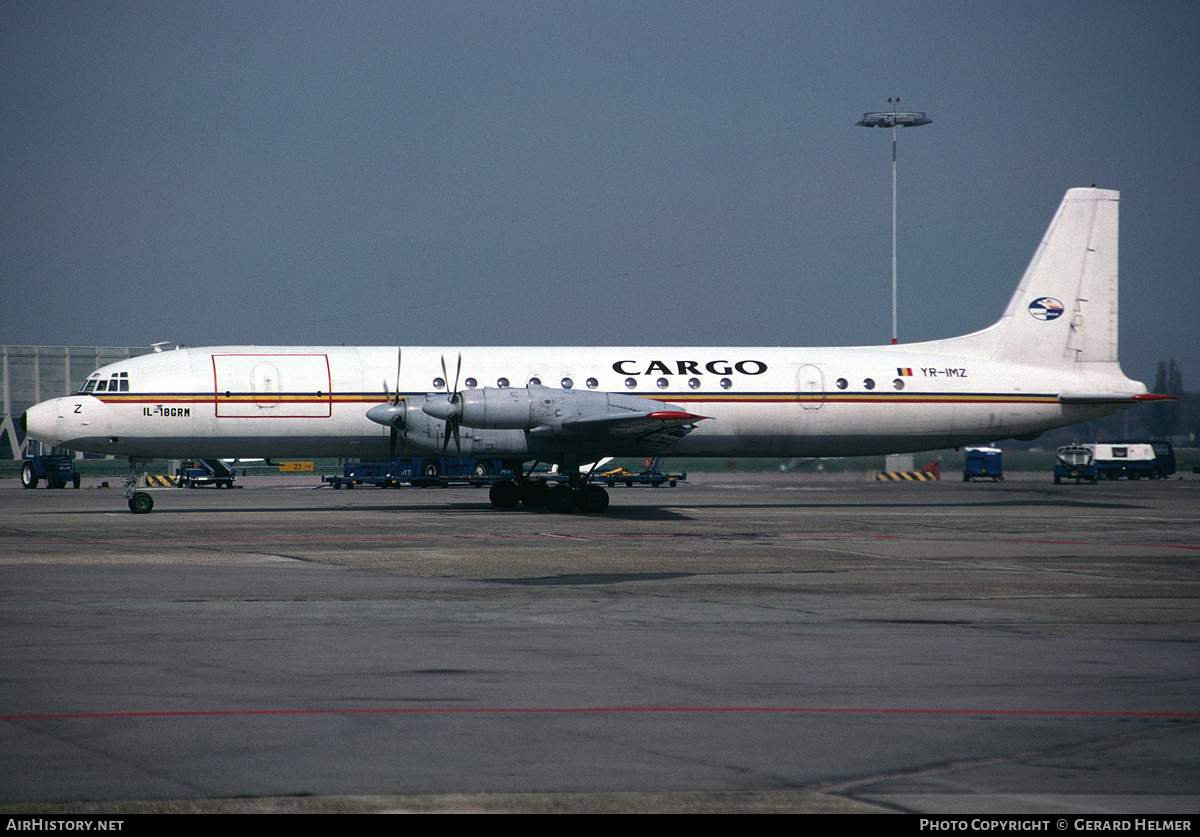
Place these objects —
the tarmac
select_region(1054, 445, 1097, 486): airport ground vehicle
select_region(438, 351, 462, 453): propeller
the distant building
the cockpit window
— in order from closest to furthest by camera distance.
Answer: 1. the tarmac
2. select_region(438, 351, 462, 453): propeller
3. the cockpit window
4. select_region(1054, 445, 1097, 486): airport ground vehicle
5. the distant building

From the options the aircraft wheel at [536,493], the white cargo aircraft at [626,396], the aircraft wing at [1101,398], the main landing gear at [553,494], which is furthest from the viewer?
the aircraft wing at [1101,398]

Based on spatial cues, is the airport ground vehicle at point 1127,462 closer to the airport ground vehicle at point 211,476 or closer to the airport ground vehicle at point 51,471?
the airport ground vehicle at point 211,476

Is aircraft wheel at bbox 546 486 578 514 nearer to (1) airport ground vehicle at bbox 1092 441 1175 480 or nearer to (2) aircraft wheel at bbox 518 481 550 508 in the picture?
(2) aircraft wheel at bbox 518 481 550 508

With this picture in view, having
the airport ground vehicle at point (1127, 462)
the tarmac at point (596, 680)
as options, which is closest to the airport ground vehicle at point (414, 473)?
the tarmac at point (596, 680)

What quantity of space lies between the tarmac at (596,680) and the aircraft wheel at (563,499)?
11187 millimetres

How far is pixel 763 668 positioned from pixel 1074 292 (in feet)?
108

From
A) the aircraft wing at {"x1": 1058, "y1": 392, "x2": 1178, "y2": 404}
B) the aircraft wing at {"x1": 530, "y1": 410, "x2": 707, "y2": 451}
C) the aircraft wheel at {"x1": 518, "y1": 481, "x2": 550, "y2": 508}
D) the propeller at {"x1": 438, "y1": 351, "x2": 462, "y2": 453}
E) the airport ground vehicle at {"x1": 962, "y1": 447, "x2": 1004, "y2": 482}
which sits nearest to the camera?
the propeller at {"x1": 438, "y1": 351, "x2": 462, "y2": 453}

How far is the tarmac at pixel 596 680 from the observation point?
241 inches

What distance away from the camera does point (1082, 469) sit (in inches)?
2504

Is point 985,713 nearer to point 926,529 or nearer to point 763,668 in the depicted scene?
point 763,668

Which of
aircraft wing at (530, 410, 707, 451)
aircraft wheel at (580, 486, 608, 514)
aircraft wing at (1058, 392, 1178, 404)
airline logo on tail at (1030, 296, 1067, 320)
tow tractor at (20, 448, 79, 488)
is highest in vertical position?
airline logo on tail at (1030, 296, 1067, 320)

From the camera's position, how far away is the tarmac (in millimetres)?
6113

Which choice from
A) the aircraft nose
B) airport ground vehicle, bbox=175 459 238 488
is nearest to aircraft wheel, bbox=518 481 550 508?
the aircraft nose

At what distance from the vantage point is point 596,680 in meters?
9.02
